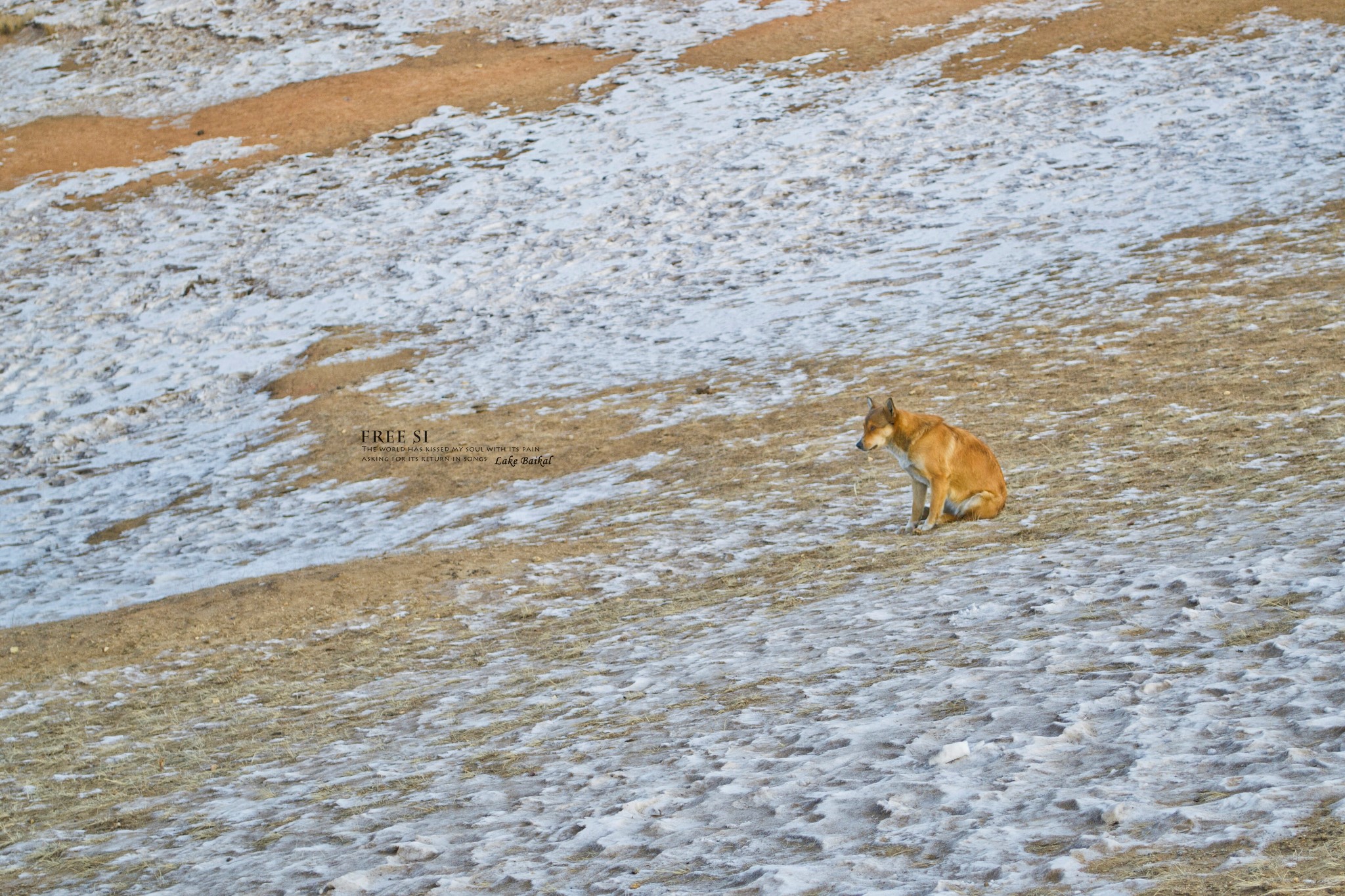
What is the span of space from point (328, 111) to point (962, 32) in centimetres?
1750

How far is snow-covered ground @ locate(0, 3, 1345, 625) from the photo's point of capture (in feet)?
53.0

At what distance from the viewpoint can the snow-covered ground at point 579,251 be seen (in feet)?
53.0

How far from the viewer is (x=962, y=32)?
3025 cm

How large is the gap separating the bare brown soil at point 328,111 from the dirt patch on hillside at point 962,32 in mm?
4320

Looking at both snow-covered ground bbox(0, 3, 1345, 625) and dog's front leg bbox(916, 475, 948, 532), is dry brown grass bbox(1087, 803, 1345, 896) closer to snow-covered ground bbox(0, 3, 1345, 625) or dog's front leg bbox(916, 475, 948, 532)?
dog's front leg bbox(916, 475, 948, 532)

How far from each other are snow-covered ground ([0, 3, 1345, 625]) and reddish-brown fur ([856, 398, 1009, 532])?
18.8 feet

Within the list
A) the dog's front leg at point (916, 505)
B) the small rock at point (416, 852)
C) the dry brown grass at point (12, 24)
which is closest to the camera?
the small rock at point (416, 852)

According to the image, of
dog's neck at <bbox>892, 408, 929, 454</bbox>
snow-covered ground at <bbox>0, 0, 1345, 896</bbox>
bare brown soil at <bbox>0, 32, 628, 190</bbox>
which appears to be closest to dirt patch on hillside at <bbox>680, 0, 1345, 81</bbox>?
snow-covered ground at <bbox>0, 0, 1345, 896</bbox>

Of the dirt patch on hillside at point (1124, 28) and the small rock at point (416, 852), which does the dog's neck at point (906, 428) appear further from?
the dirt patch on hillside at point (1124, 28)

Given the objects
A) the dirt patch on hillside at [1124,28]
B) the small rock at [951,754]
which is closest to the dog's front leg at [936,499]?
the small rock at [951,754]

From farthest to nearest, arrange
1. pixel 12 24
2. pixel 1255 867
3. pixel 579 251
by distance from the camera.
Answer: pixel 12 24
pixel 579 251
pixel 1255 867

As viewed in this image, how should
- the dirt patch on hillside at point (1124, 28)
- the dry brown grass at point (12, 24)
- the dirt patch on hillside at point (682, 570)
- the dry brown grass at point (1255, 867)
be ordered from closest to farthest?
the dry brown grass at point (1255, 867)
the dirt patch on hillside at point (682, 570)
the dirt patch on hillside at point (1124, 28)
the dry brown grass at point (12, 24)

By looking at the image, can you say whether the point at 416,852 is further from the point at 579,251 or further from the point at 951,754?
the point at 579,251

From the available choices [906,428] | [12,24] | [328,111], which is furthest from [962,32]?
[12,24]
